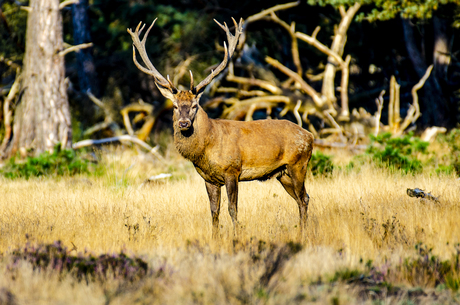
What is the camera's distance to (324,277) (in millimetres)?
4164

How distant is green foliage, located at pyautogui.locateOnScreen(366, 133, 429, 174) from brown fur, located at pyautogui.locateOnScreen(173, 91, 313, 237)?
367 centimetres

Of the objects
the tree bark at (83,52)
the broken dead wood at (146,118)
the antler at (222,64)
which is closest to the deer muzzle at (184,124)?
the antler at (222,64)

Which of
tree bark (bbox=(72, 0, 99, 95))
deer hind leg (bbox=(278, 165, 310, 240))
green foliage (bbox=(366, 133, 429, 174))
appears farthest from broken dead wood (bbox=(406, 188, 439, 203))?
tree bark (bbox=(72, 0, 99, 95))

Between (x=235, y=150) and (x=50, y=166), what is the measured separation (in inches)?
236

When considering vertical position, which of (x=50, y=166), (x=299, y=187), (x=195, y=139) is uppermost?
(x=195, y=139)

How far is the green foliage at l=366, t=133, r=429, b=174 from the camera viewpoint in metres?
10.1

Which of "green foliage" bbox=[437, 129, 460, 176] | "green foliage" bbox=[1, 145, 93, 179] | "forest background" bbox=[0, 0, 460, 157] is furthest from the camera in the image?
"forest background" bbox=[0, 0, 460, 157]

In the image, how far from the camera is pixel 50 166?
10.7 metres

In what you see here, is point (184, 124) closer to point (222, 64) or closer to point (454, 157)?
point (222, 64)

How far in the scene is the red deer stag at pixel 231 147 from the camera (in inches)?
239

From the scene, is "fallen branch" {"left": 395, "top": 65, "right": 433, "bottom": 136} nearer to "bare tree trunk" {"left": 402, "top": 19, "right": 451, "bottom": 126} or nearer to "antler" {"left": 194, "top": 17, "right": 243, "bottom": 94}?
"bare tree trunk" {"left": 402, "top": 19, "right": 451, "bottom": 126}

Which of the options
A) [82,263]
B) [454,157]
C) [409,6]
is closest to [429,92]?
[409,6]

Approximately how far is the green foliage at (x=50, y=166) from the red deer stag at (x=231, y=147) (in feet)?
15.7

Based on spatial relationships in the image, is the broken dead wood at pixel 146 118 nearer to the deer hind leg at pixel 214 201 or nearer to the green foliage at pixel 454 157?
the green foliage at pixel 454 157
